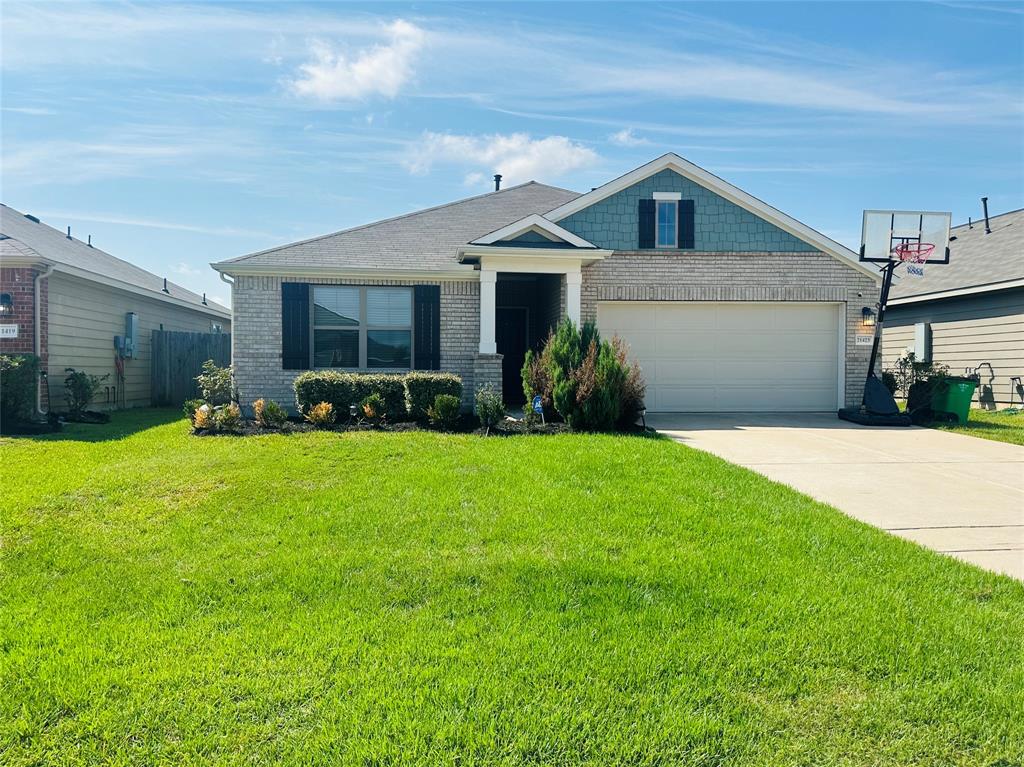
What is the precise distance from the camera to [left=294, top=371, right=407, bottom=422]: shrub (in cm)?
1075

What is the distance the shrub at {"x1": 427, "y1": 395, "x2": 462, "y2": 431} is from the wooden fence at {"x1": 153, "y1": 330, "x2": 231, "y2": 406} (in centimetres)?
908

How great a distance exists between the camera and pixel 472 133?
12.7m

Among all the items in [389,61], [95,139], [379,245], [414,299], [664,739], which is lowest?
[664,739]

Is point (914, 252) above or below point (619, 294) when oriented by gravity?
above

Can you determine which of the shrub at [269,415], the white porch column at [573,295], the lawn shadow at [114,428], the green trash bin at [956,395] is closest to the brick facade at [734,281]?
the white porch column at [573,295]

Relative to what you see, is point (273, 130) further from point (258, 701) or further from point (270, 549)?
point (258, 701)

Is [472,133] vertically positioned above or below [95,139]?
above

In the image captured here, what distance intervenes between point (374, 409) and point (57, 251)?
8.39 metres

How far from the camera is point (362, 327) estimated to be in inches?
476

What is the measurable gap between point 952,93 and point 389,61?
1011cm

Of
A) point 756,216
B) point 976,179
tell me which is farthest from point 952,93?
point 976,179

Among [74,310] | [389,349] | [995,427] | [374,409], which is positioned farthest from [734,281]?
[74,310]

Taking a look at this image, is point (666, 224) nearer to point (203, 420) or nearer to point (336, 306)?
point (336, 306)

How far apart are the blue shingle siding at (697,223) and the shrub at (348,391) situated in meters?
4.85
